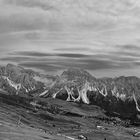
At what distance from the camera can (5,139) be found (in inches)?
6294

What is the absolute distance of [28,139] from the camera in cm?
17738

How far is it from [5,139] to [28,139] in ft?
67.4

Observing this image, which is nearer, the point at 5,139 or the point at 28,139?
the point at 5,139
